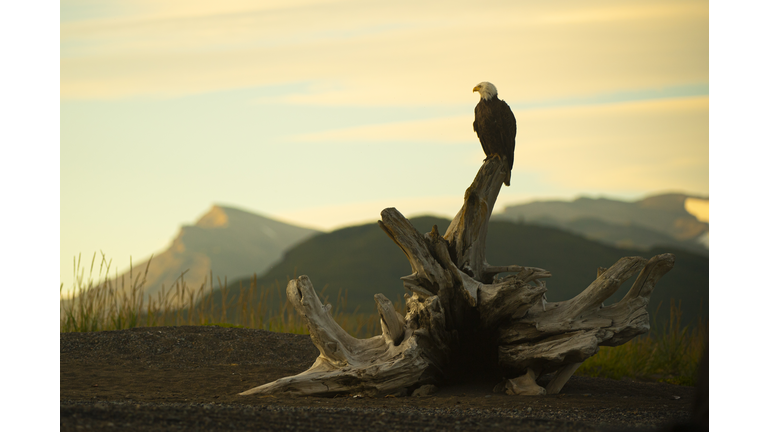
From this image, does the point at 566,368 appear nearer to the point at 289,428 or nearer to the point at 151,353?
the point at 289,428

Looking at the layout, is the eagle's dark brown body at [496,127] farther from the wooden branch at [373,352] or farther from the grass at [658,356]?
the grass at [658,356]

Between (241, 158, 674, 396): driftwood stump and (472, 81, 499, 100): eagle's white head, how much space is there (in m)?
1.20

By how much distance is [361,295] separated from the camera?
20.6 meters

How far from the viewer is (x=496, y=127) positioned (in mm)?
4676

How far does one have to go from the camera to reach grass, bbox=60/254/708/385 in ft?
19.0

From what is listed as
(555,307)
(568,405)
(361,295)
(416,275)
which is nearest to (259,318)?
(416,275)

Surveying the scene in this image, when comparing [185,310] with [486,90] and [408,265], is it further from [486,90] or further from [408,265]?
[408,265]

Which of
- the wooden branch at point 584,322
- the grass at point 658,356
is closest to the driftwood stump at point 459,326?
the wooden branch at point 584,322

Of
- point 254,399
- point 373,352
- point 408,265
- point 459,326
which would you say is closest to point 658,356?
point 459,326

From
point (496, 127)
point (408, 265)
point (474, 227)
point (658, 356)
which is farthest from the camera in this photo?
point (408, 265)

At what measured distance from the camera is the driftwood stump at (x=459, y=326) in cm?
357

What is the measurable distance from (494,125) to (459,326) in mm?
1667

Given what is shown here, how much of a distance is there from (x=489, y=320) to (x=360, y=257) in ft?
67.6

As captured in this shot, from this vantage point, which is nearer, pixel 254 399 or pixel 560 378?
pixel 254 399
